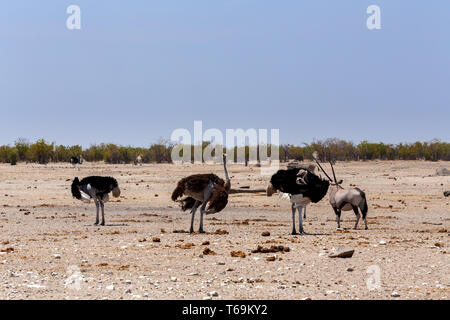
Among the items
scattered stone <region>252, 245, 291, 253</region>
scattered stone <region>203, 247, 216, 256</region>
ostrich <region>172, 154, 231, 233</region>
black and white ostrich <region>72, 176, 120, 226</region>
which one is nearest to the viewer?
scattered stone <region>203, 247, 216, 256</region>

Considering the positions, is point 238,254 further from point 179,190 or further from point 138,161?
point 138,161

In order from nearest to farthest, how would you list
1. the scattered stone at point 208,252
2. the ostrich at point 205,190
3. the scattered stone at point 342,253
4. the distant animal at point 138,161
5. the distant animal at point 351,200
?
1. the scattered stone at point 342,253
2. the scattered stone at point 208,252
3. the ostrich at point 205,190
4. the distant animal at point 351,200
5. the distant animal at point 138,161

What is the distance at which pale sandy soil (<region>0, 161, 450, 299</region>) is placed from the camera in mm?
10406

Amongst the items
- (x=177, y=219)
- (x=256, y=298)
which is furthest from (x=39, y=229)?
(x=256, y=298)

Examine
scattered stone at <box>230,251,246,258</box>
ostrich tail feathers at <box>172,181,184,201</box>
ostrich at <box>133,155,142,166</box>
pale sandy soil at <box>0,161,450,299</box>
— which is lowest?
pale sandy soil at <box>0,161,450,299</box>

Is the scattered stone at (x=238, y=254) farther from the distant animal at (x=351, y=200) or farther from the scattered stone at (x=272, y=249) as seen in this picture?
the distant animal at (x=351, y=200)

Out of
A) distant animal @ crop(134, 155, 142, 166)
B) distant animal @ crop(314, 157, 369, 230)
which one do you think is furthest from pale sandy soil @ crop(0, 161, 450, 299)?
distant animal @ crop(134, 155, 142, 166)

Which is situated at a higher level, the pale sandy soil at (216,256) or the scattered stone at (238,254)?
the scattered stone at (238,254)

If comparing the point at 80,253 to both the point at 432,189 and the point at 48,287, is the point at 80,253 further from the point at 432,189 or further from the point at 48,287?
the point at 432,189

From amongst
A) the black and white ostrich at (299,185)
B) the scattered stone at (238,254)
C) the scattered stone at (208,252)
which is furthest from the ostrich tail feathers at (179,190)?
the scattered stone at (238,254)

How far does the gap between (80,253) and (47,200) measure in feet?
61.6

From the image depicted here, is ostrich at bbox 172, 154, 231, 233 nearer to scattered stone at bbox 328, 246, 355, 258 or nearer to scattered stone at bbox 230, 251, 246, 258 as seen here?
scattered stone at bbox 230, 251, 246, 258

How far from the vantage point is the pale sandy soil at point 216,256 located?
34.1 feet
